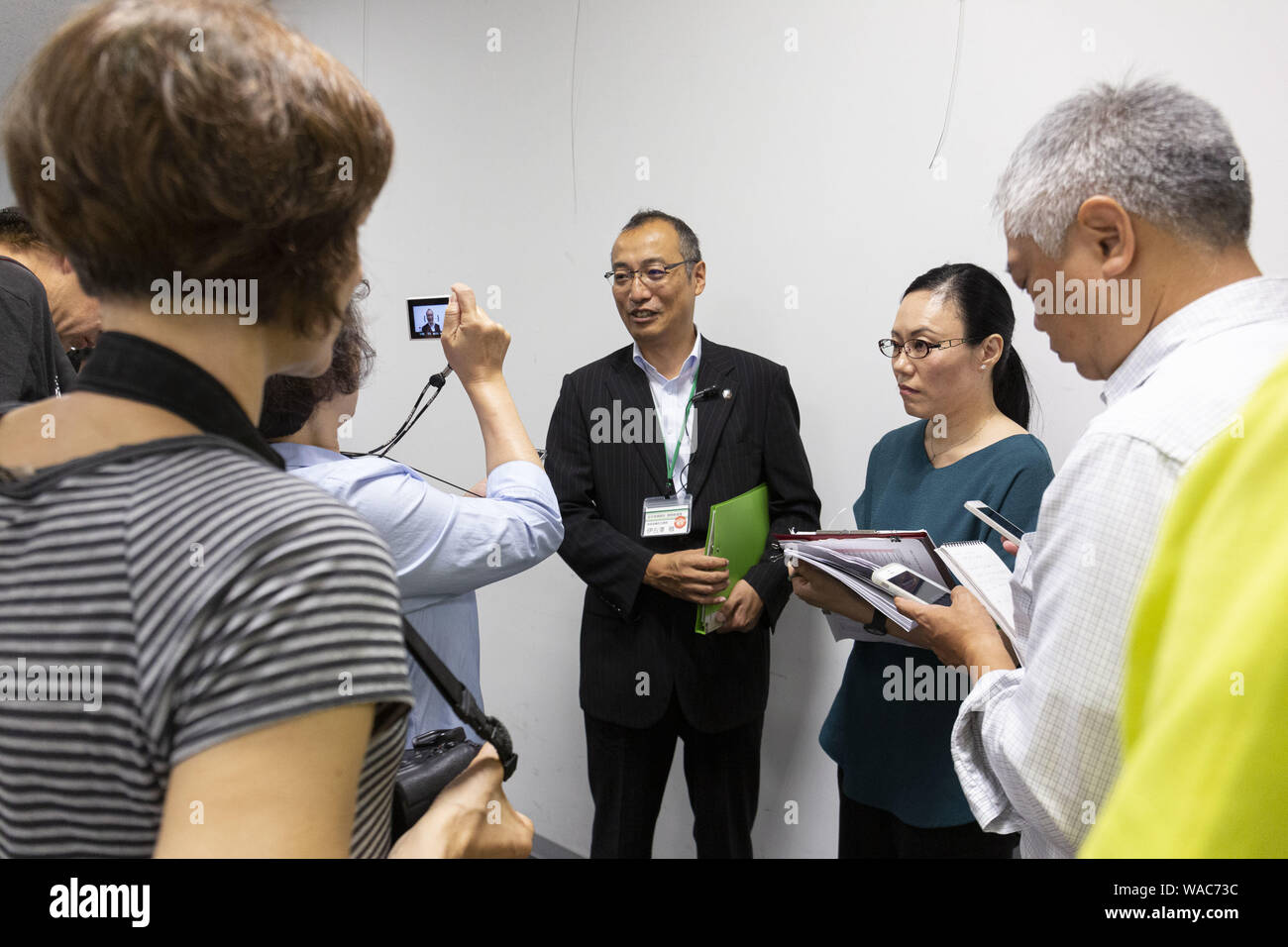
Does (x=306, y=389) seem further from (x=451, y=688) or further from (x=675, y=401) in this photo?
(x=675, y=401)

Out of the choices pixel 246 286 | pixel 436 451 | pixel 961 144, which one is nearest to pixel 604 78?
pixel 961 144

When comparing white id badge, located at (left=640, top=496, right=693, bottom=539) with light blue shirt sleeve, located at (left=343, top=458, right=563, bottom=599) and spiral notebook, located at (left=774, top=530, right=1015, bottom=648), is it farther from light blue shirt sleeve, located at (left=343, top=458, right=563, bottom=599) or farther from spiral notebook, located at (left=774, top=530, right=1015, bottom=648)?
light blue shirt sleeve, located at (left=343, top=458, right=563, bottom=599)

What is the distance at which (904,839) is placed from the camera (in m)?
1.79

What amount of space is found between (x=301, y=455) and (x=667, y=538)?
4.29ft

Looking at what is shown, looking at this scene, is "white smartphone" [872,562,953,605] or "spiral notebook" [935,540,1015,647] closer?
"spiral notebook" [935,540,1015,647]

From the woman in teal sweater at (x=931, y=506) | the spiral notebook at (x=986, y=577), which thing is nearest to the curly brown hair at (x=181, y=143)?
the spiral notebook at (x=986, y=577)

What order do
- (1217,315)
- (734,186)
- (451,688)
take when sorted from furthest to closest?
(734,186) → (1217,315) → (451,688)

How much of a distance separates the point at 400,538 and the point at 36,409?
56cm

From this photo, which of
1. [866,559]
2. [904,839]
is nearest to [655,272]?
[866,559]

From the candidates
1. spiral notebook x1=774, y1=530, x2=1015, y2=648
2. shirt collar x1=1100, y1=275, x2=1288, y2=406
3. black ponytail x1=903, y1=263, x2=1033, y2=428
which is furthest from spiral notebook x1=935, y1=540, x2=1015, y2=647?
black ponytail x1=903, y1=263, x2=1033, y2=428

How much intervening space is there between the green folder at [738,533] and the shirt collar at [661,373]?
391 millimetres

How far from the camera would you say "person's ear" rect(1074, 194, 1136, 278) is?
96 centimetres

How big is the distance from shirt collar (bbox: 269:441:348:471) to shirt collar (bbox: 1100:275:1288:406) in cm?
99

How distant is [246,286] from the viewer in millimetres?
585
